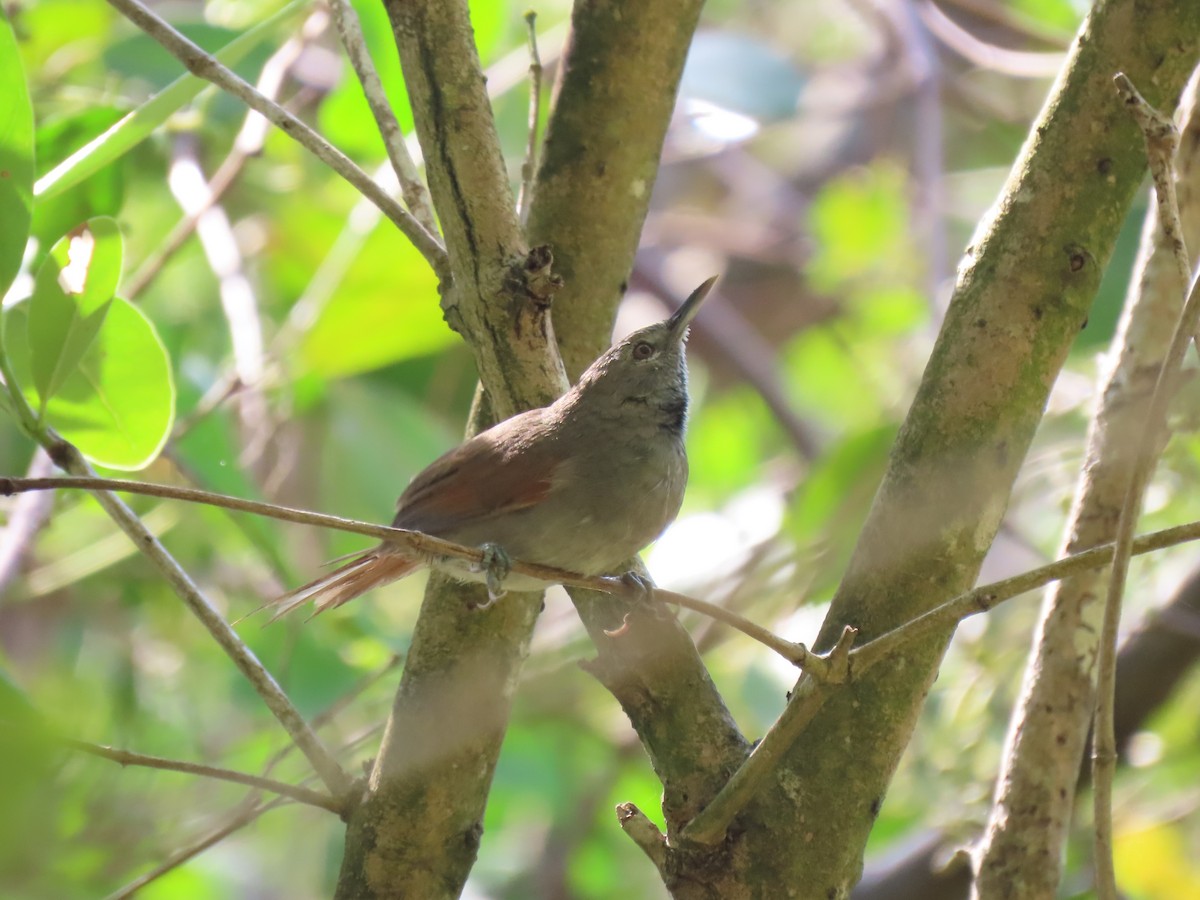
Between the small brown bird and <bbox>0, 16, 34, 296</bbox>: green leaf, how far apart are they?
3.01ft

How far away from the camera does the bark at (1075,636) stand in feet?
8.57

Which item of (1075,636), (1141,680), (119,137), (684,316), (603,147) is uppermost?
(684,316)

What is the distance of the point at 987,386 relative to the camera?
2.13m

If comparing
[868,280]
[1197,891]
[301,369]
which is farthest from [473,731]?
[868,280]

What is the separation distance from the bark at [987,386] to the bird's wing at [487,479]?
2.75 feet

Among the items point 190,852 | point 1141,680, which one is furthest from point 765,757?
point 1141,680

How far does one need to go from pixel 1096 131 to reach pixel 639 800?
10.6ft

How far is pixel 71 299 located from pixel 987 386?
→ 59.9 inches

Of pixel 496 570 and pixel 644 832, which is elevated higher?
pixel 496 570

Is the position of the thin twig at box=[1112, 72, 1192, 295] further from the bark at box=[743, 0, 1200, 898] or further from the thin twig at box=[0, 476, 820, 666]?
the thin twig at box=[0, 476, 820, 666]

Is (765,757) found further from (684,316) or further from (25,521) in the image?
(25,521)

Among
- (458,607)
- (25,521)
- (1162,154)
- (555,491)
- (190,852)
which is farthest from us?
(25,521)

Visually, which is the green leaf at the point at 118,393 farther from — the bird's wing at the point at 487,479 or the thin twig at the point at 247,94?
the bird's wing at the point at 487,479

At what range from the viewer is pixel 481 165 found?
2.27 m
